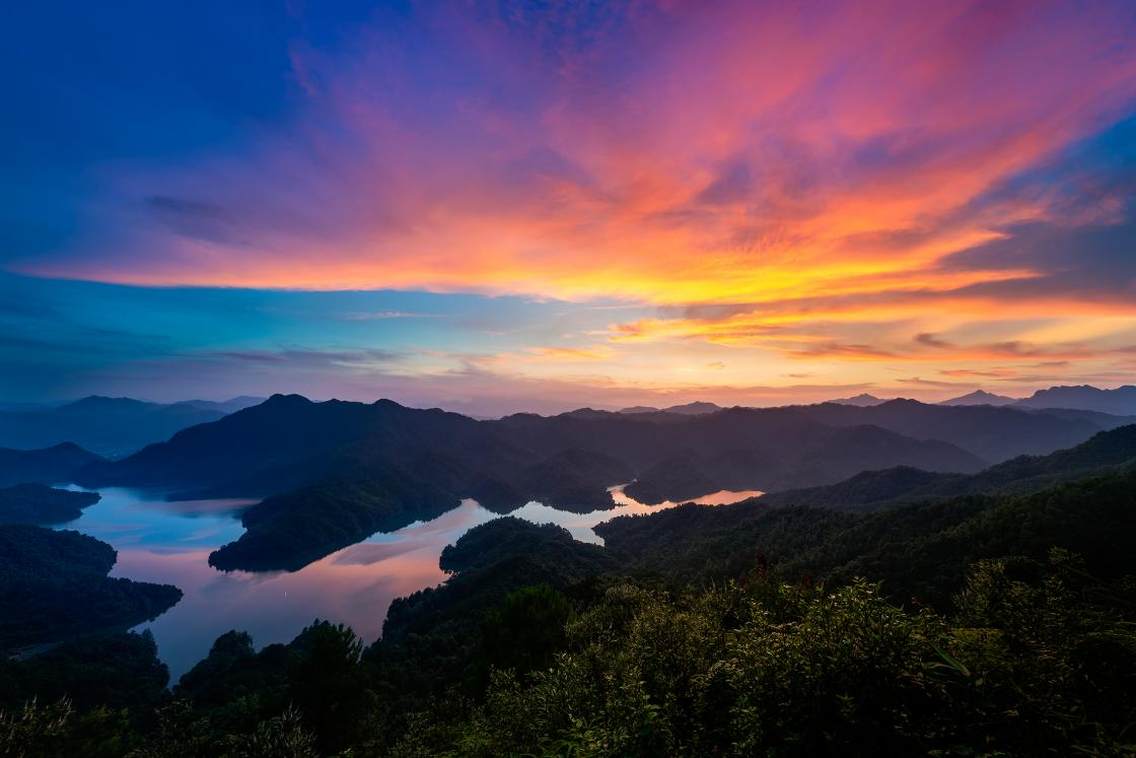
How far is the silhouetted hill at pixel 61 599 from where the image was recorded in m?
149

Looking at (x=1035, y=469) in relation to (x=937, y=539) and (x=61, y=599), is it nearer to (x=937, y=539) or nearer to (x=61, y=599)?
(x=937, y=539)

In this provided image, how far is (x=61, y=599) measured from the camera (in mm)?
165125

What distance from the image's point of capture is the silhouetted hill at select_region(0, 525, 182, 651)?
488ft

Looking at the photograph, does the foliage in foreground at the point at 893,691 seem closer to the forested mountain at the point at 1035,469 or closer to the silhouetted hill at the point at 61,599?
the forested mountain at the point at 1035,469

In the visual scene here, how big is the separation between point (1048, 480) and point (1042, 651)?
167 meters

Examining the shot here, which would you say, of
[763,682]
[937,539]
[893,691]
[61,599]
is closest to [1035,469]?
[937,539]

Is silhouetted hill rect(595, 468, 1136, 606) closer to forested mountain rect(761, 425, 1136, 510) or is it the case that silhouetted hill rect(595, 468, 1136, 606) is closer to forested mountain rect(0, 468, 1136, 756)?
forested mountain rect(0, 468, 1136, 756)

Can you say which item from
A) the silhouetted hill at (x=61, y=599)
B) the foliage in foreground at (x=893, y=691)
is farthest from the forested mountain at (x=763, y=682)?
the silhouetted hill at (x=61, y=599)

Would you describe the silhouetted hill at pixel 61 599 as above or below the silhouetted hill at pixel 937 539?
below

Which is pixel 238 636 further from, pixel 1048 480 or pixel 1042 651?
pixel 1048 480

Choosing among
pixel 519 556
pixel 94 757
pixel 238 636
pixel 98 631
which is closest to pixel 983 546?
pixel 94 757

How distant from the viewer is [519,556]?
141 meters

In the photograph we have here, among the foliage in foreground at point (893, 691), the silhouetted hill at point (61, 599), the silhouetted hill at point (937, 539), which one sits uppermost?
the foliage in foreground at point (893, 691)

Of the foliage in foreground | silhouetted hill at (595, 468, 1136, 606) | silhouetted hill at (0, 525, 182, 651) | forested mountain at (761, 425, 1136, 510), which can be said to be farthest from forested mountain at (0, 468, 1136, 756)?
silhouetted hill at (0, 525, 182, 651)
